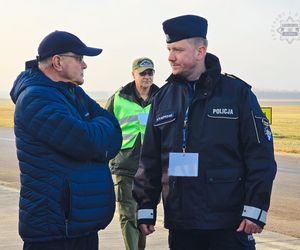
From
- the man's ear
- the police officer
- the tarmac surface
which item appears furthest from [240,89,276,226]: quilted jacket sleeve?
the tarmac surface

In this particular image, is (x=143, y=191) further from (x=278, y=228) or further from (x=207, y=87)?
(x=278, y=228)

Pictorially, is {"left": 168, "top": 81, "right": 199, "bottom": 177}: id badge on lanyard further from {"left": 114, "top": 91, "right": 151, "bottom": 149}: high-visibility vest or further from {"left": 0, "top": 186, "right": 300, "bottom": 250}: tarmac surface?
{"left": 0, "top": 186, "right": 300, "bottom": 250}: tarmac surface

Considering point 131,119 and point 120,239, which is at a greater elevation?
point 131,119

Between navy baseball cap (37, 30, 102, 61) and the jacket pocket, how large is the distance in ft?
3.11

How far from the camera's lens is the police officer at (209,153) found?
12.7ft

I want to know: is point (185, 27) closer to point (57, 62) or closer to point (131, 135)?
point (57, 62)

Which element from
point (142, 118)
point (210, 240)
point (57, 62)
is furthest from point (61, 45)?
point (142, 118)

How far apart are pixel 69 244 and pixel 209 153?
89 centimetres

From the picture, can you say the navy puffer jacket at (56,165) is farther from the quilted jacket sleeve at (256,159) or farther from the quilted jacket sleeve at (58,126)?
the quilted jacket sleeve at (256,159)

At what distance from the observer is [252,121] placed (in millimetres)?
3908

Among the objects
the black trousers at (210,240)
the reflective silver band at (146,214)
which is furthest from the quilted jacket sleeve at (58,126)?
the black trousers at (210,240)

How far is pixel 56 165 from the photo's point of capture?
3736 mm

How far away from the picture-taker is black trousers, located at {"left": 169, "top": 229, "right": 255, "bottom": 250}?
3.93 metres

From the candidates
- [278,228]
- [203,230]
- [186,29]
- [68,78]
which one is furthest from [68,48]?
[278,228]
